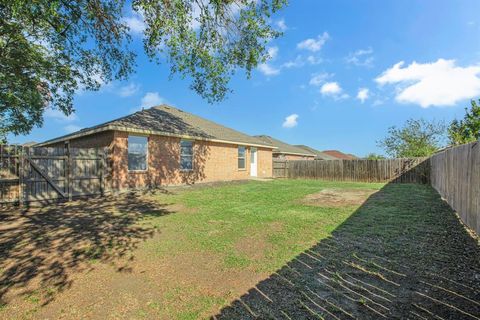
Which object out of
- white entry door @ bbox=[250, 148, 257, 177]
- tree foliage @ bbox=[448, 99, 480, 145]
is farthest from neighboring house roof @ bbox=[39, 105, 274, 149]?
tree foliage @ bbox=[448, 99, 480, 145]

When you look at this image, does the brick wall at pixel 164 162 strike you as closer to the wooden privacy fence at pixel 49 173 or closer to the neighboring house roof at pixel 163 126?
the neighboring house roof at pixel 163 126

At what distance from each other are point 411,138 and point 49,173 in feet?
121

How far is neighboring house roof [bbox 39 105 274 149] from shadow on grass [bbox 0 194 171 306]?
4554 mm

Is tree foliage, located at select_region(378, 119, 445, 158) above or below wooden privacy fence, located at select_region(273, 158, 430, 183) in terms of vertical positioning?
above

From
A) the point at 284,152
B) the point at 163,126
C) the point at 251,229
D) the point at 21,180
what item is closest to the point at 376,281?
the point at 251,229

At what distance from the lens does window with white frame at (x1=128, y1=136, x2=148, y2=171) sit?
40.1 feet

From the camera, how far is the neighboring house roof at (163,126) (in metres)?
12.0

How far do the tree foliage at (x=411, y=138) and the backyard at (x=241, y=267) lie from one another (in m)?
29.8

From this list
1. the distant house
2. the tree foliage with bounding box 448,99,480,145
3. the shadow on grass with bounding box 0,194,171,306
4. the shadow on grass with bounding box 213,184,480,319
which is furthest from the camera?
the distant house

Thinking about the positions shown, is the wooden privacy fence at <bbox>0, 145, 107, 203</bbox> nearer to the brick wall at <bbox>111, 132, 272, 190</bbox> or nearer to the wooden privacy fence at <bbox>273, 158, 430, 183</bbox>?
the brick wall at <bbox>111, 132, 272, 190</bbox>

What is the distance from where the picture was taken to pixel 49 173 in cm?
→ 939

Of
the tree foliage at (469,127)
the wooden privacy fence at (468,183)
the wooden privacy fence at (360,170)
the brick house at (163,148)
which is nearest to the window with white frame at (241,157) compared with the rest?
the brick house at (163,148)

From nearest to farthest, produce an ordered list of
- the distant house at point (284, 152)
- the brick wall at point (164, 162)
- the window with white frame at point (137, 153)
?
the brick wall at point (164, 162), the window with white frame at point (137, 153), the distant house at point (284, 152)

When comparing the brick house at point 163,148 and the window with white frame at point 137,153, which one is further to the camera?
the window with white frame at point 137,153
